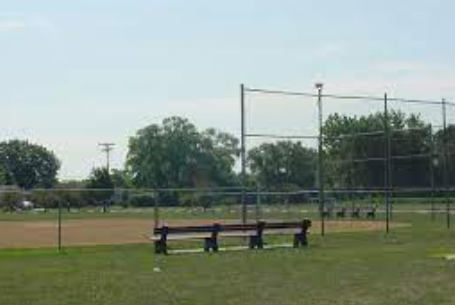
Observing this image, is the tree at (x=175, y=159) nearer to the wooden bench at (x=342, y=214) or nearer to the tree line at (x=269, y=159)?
the tree line at (x=269, y=159)

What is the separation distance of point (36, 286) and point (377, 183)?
29.5m

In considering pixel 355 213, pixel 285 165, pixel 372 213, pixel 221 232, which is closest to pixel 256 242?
pixel 221 232

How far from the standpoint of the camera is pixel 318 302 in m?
12.8

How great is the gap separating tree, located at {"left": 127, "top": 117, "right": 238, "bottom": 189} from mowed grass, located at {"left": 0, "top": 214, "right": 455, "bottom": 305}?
130157mm

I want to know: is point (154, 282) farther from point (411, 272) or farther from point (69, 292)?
point (411, 272)

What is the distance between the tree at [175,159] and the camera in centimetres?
15612

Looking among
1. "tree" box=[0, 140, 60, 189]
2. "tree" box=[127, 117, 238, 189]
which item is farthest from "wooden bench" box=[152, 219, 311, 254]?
"tree" box=[0, 140, 60, 189]

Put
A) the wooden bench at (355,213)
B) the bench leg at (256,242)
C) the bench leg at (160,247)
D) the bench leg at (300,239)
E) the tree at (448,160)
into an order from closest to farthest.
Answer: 1. the bench leg at (160,247)
2. the bench leg at (256,242)
3. the bench leg at (300,239)
4. the tree at (448,160)
5. the wooden bench at (355,213)

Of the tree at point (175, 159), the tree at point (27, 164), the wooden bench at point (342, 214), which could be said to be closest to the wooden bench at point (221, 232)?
the wooden bench at point (342, 214)

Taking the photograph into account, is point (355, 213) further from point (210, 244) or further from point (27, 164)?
point (27, 164)

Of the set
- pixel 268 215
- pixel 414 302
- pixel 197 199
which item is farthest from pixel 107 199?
pixel 414 302

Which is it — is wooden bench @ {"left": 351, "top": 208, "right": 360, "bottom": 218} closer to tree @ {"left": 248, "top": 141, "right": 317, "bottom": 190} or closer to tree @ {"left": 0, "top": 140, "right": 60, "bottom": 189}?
tree @ {"left": 248, "top": 141, "right": 317, "bottom": 190}

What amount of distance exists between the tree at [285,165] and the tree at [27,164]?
12978 centimetres

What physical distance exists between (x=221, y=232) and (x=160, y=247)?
7.09ft
